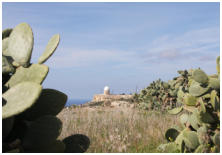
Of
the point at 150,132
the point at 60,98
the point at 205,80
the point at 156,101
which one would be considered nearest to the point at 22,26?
the point at 60,98

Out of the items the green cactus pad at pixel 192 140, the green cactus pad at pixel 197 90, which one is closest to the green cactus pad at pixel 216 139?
the green cactus pad at pixel 192 140

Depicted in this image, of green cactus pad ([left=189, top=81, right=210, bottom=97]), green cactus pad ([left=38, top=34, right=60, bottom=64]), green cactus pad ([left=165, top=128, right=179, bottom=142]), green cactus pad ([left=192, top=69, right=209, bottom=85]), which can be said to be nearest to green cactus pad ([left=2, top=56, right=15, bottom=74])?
green cactus pad ([left=38, top=34, right=60, bottom=64])

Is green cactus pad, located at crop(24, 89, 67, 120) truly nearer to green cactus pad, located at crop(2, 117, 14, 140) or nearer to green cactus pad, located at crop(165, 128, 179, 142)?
green cactus pad, located at crop(2, 117, 14, 140)

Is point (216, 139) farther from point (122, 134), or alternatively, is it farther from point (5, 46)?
point (122, 134)

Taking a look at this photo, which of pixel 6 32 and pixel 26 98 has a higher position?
pixel 6 32

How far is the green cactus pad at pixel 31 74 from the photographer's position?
1240mm

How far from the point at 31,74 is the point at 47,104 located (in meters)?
0.18

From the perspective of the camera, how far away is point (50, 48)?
4.59 feet

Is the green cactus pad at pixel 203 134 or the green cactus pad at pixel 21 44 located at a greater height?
the green cactus pad at pixel 21 44

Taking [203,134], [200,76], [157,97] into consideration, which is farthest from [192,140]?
[157,97]

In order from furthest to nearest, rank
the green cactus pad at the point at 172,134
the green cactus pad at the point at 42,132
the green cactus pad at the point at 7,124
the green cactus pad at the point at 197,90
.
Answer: the green cactus pad at the point at 172,134, the green cactus pad at the point at 197,90, the green cactus pad at the point at 42,132, the green cactus pad at the point at 7,124

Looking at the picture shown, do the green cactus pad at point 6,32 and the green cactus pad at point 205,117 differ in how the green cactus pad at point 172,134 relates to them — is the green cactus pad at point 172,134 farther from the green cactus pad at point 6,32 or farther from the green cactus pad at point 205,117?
the green cactus pad at point 6,32

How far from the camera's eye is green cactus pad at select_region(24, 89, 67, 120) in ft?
4.44

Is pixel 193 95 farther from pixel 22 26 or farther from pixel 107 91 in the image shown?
pixel 107 91
